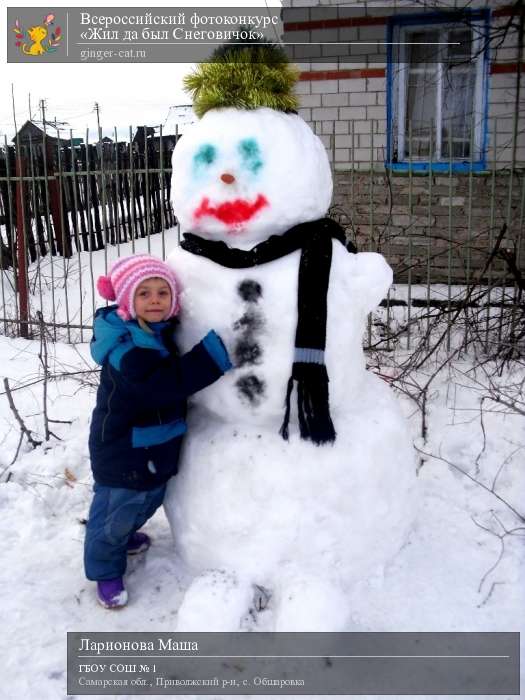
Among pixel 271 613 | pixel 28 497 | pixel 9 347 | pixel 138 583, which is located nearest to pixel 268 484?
pixel 271 613

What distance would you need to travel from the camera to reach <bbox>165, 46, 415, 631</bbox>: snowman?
225 cm

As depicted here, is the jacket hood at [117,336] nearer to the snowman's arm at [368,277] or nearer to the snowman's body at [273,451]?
the snowman's body at [273,451]

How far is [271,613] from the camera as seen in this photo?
7.58 feet

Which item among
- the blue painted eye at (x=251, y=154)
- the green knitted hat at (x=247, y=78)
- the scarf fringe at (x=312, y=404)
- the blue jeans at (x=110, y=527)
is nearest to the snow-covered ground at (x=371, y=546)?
the blue jeans at (x=110, y=527)

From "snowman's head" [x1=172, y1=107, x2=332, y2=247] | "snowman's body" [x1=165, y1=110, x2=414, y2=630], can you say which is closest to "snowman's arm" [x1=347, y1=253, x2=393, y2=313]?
"snowman's body" [x1=165, y1=110, x2=414, y2=630]

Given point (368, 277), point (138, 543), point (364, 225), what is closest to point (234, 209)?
point (368, 277)

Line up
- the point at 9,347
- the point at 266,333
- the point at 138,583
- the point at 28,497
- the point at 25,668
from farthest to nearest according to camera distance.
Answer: the point at 9,347, the point at 28,497, the point at 138,583, the point at 266,333, the point at 25,668

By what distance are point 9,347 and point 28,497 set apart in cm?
267

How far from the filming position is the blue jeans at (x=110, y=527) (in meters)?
2.41

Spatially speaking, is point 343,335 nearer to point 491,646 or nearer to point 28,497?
point 491,646

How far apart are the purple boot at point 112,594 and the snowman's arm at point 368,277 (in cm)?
138

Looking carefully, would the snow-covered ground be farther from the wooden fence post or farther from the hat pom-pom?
the wooden fence post
